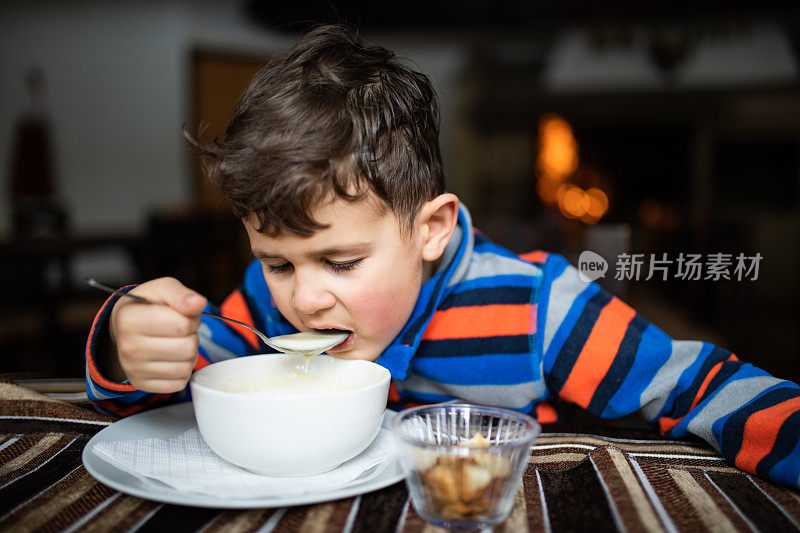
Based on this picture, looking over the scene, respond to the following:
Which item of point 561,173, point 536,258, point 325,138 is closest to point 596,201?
point 561,173

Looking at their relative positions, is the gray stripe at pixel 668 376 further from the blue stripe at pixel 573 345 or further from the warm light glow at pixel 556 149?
the warm light glow at pixel 556 149

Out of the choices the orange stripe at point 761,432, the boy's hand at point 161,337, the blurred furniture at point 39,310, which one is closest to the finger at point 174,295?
the boy's hand at point 161,337

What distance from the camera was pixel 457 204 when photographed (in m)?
0.84

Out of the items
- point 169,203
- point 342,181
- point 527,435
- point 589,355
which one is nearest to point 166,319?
point 342,181

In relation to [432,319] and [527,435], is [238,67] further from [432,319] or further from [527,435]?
[527,435]

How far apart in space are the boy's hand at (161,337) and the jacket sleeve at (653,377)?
16.6 inches

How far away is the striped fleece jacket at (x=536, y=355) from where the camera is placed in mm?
717

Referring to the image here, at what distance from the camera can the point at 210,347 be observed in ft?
2.93

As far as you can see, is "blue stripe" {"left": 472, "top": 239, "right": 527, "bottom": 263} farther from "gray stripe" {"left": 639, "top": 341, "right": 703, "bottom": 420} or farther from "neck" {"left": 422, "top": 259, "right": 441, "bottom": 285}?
"gray stripe" {"left": 639, "top": 341, "right": 703, "bottom": 420}

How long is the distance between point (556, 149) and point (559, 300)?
4.02 meters

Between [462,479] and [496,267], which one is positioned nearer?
[462,479]

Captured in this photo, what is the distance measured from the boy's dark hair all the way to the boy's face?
0.02 metres

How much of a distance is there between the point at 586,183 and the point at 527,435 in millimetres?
4293

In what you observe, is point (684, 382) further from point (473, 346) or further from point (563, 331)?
point (473, 346)
